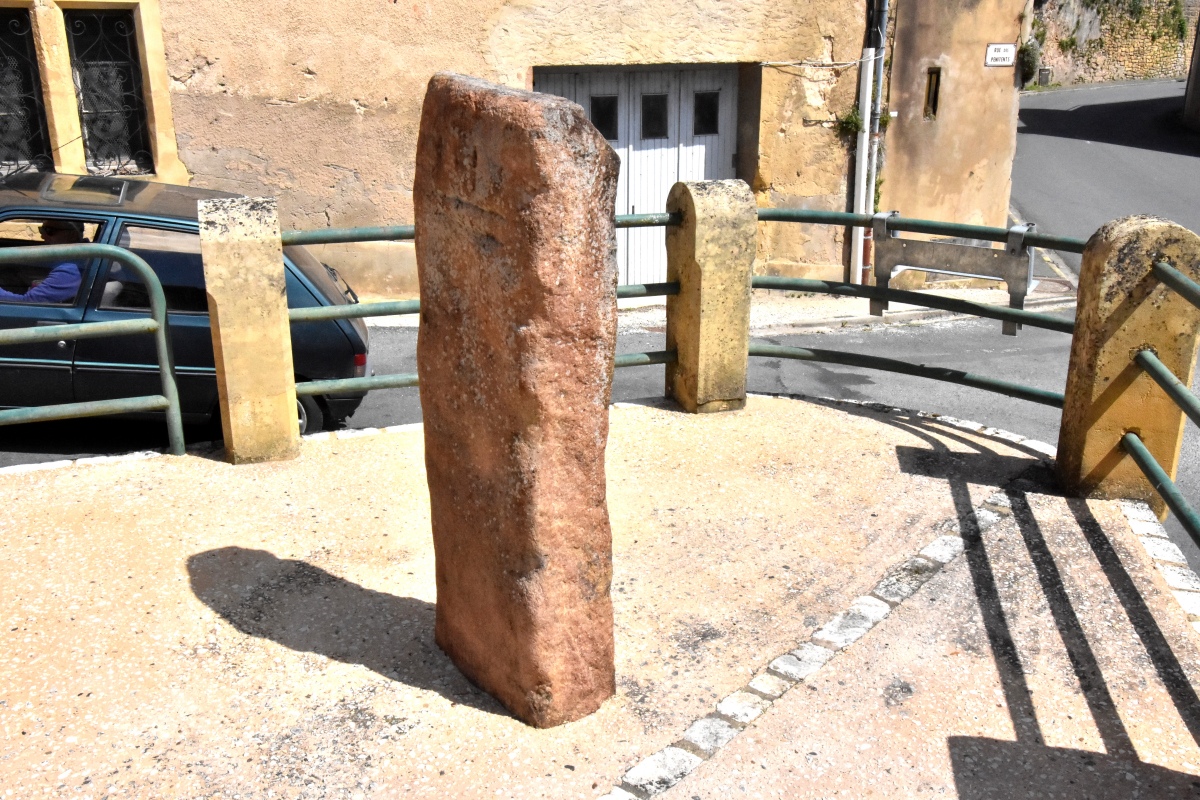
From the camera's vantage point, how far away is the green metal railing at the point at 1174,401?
4316 millimetres

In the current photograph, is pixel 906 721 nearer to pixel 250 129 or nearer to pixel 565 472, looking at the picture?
pixel 565 472

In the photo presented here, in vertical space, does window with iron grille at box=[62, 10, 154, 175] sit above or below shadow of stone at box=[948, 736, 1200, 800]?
above

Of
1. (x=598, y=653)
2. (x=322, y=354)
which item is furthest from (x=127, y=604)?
(x=322, y=354)

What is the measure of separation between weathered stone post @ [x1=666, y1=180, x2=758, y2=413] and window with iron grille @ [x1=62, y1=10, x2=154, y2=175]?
253 inches

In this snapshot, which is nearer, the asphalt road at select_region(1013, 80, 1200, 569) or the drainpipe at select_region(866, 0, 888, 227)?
the drainpipe at select_region(866, 0, 888, 227)

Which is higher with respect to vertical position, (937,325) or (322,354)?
(322,354)

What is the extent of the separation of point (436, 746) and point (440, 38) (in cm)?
861

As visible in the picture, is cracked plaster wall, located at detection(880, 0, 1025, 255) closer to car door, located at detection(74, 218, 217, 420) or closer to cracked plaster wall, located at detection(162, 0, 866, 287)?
cracked plaster wall, located at detection(162, 0, 866, 287)

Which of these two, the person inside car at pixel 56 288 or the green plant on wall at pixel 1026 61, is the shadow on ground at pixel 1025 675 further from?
the green plant on wall at pixel 1026 61

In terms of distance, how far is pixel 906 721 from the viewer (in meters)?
3.75

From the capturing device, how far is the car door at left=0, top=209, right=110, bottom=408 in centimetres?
664

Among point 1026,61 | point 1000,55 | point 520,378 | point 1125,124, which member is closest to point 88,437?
point 520,378

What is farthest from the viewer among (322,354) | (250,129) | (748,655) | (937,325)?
(937,325)

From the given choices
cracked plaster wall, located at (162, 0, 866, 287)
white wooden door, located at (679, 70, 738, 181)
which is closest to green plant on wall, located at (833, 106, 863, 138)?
cracked plaster wall, located at (162, 0, 866, 287)
